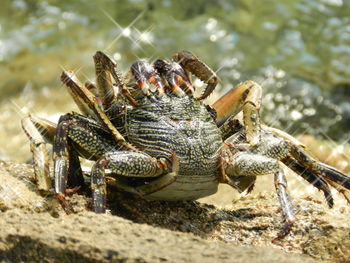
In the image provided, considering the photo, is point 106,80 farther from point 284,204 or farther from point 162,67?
point 284,204

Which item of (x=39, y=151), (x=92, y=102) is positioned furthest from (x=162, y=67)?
(x=39, y=151)

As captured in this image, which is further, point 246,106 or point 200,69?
point 200,69

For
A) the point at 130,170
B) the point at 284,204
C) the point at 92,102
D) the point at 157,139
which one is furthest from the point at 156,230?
the point at 92,102

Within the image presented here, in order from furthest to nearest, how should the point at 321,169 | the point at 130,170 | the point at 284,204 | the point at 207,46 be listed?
the point at 207,46
the point at 321,169
the point at 284,204
the point at 130,170

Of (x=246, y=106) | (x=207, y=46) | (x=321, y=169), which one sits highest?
(x=207, y=46)

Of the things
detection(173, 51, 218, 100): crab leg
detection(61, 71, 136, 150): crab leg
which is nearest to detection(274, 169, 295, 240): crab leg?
detection(173, 51, 218, 100): crab leg

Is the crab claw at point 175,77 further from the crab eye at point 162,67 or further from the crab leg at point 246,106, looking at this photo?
the crab leg at point 246,106

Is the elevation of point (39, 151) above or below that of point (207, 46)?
below

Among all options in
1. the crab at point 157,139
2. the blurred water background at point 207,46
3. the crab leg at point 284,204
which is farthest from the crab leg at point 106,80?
the blurred water background at point 207,46

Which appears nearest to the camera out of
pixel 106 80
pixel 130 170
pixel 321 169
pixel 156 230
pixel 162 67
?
pixel 156 230
